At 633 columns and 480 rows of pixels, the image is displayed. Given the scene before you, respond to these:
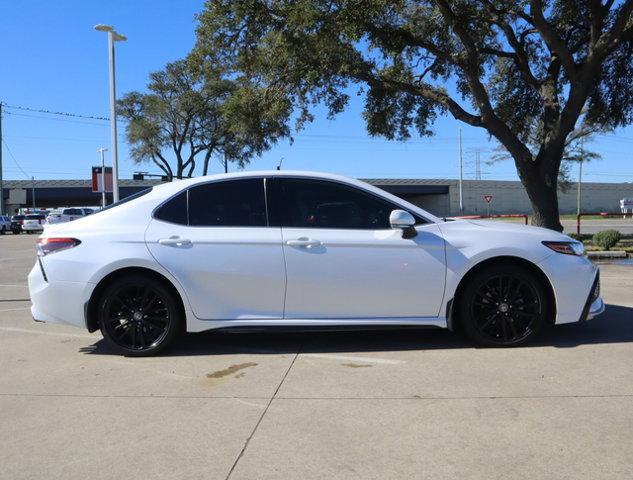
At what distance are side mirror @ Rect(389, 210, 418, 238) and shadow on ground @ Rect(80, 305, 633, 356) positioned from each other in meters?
0.91

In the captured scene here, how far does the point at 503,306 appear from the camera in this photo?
5531 mm

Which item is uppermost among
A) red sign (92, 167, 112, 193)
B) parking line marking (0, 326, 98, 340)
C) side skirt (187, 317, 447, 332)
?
red sign (92, 167, 112, 193)

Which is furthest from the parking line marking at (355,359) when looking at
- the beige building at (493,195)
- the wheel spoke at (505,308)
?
the beige building at (493,195)

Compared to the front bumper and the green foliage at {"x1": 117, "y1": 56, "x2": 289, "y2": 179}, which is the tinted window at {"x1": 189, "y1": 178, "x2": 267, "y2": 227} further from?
the green foliage at {"x1": 117, "y1": 56, "x2": 289, "y2": 179}

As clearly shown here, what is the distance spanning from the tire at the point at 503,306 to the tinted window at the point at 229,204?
209 centimetres

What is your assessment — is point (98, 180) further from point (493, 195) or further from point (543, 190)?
point (493, 195)

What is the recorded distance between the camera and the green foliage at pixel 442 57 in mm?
15695

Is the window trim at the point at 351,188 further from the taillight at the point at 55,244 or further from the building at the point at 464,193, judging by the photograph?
the building at the point at 464,193

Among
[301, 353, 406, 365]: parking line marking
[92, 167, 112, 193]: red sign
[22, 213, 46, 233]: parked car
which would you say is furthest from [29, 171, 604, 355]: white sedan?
[22, 213, 46, 233]: parked car

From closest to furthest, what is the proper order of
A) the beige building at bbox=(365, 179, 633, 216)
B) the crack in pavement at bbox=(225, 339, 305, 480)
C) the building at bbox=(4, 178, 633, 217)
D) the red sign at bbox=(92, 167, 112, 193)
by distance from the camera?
1. the crack in pavement at bbox=(225, 339, 305, 480)
2. the red sign at bbox=(92, 167, 112, 193)
3. the building at bbox=(4, 178, 633, 217)
4. the beige building at bbox=(365, 179, 633, 216)

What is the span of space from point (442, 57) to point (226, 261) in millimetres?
14439

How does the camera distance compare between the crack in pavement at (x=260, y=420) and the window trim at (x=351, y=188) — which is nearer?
the crack in pavement at (x=260, y=420)

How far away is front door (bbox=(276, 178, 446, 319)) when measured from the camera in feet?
17.6

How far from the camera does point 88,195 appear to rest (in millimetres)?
83812
